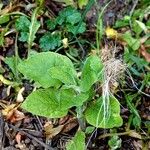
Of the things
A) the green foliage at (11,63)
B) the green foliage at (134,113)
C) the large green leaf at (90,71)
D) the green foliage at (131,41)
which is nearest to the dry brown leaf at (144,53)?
the green foliage at (131,41)

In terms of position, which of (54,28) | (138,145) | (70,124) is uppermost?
(54,28)

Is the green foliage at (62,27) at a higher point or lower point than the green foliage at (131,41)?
higher

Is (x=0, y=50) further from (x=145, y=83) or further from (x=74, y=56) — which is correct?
(x=145, y=83)

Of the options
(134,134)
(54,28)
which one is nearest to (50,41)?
(54,28)

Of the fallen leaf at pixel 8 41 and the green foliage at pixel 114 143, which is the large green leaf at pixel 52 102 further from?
the fallen leaf at pixel 8 41

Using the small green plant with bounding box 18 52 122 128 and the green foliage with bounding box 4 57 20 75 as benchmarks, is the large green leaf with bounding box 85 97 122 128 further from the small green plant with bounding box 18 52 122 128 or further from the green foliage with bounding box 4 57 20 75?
the green foliage with bounding box 4 57 20 75

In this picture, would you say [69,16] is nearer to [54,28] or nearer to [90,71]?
[54,28]
